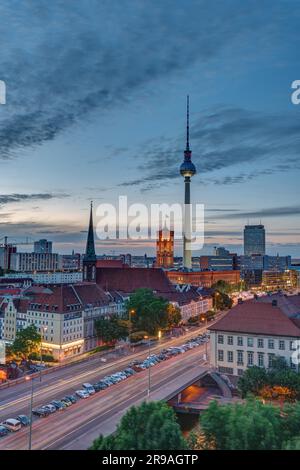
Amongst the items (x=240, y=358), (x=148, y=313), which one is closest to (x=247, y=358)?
(x=240, y=358)

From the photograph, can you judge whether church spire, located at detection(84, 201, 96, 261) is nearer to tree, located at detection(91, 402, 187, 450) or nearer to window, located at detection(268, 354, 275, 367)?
window, located at detection(268, 354, 275, 367)

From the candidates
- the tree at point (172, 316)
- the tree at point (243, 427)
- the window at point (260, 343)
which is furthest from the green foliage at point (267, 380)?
the tree at point (172, 316)

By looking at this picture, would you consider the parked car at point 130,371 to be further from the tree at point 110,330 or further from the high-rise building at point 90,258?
the high-rise building at point 90,258

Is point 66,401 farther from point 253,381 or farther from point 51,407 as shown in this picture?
point 253,381

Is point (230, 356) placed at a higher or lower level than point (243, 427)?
lower

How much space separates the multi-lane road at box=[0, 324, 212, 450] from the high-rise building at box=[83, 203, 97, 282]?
42721 mm

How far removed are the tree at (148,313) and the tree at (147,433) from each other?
52.8 metres

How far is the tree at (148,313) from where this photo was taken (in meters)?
82.3

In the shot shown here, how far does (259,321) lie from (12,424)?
33039 mm

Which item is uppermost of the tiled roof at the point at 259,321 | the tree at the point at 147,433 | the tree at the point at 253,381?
the tiled roof at the point at 259,321

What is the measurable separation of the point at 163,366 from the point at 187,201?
13003 cm

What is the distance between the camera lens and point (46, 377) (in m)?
54.1

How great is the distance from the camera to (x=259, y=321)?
186ft
